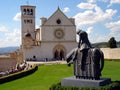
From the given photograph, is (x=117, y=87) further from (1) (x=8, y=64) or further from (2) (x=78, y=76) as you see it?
(1) (x=8, y=64)

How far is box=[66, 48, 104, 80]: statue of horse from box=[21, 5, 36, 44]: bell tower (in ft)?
144

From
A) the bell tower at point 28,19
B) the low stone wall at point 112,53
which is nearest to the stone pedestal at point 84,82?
the low stone wall at point 112,53

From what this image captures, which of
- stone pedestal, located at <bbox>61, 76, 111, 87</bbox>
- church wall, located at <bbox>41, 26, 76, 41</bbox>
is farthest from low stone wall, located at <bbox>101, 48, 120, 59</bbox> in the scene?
stone pedestal, located at <bbox>61, 76, 111, 87</bbox>

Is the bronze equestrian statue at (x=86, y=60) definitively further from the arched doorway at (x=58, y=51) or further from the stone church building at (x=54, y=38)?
the arched doorway at (x=58, y=51)

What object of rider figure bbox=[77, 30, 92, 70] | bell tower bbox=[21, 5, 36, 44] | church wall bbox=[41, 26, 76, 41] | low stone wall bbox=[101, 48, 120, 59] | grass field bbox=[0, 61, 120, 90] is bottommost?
grass field bbox=[0, 61, 120, 90]

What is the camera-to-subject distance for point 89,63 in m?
16.2

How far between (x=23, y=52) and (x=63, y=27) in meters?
9.26

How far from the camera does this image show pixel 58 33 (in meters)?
57.3

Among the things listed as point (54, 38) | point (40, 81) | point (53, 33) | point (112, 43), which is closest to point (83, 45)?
point (40, 81)

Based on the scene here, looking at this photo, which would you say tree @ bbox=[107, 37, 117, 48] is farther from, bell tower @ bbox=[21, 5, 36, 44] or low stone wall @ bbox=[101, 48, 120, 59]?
bell tower @ bbox=[21, 5, 36, 44]

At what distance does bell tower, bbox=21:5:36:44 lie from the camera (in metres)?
60.3

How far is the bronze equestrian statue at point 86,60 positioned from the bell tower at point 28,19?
4397 cm

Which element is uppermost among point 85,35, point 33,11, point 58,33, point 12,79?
point 33,11

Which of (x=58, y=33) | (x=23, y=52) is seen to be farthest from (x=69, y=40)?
(x=23, y=52)
